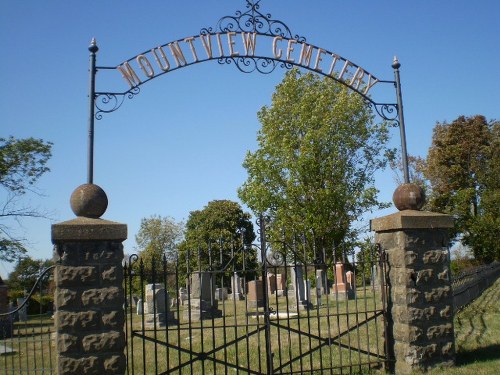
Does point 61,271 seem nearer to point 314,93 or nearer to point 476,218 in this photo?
point 314,93

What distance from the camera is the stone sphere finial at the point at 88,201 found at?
6.54 meters

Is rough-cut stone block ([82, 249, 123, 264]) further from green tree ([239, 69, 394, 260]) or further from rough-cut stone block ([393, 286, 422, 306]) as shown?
green tree ([239, 69, 394, 260])

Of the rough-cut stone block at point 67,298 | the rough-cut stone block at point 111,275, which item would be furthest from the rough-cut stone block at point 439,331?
the rough-cut stone block at point 67,298

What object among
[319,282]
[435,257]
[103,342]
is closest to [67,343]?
[103,342]

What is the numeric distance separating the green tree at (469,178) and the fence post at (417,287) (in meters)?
30.0

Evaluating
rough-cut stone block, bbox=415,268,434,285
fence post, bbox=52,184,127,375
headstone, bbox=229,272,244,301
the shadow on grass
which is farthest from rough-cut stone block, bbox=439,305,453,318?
fence post, bbox=52,184,127,375

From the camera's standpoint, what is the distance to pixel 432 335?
757 centimetres

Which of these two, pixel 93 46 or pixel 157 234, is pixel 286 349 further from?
pixel 157 234

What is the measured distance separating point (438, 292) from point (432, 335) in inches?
25.5

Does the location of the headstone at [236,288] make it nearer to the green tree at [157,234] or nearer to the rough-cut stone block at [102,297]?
the rough-cut stone block at [102,297]

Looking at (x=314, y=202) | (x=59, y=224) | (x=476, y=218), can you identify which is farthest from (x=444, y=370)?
(x=476, y=218)

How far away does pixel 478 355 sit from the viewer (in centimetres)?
827

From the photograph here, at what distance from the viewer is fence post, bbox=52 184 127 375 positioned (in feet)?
20.0

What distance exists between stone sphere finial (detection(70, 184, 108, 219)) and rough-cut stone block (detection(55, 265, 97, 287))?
2.39 feet
